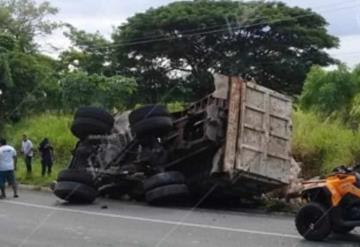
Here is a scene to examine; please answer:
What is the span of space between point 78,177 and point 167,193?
2106 mm

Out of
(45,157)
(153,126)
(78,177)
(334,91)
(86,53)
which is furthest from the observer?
(86,53)

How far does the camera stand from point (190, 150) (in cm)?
1581

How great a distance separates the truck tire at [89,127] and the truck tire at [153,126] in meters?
1.36

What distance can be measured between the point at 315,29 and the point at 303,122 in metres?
19.8

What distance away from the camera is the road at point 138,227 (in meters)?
10.5

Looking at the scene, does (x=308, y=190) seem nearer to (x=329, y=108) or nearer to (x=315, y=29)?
(x=329, y=108)

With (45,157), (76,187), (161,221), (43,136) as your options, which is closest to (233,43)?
(43,136)

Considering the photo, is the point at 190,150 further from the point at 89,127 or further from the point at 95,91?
the point at 95,91

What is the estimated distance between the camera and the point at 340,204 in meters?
10.3

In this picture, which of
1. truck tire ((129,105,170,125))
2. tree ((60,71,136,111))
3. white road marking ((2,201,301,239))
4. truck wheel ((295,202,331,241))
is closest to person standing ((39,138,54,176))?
white road marking ((2,201,301,239))

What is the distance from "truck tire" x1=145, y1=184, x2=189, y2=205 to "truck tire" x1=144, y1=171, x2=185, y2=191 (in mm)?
86

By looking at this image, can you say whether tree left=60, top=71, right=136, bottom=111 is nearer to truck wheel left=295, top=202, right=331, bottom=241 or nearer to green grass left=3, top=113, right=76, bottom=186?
green grass left=3, top=113, right=76, bottom=186

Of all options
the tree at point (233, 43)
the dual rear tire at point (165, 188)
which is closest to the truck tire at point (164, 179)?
the dual rear tire at point (165, 188)

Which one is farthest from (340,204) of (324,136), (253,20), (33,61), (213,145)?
(253,20)
